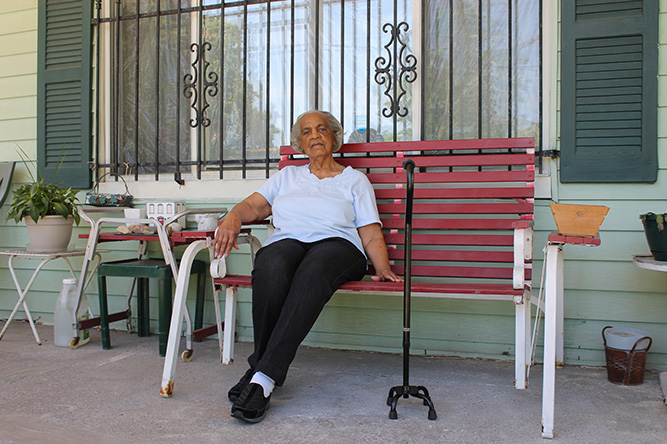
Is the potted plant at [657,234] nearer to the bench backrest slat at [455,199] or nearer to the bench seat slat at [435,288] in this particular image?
the bench backrest slat at [455,199]

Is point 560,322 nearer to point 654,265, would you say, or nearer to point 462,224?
point 654,265

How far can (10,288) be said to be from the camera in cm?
358

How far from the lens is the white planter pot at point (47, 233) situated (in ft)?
9.73

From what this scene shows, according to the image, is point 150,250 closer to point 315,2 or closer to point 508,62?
point 315,2

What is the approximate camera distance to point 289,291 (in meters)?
1.99

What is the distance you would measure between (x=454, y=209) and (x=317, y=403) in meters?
1.03

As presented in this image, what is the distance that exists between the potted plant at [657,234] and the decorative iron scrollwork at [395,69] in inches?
47.4

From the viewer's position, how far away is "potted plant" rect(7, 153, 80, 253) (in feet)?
9.63

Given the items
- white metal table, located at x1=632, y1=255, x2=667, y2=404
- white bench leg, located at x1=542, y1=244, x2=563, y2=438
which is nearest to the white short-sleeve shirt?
white bench leg, located at x1=542, y1=244, x2=563, y2=438

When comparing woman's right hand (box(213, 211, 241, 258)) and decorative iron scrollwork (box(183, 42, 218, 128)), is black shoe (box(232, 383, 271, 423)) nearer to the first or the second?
woman's right hand (box(213, 211, 241, 258))

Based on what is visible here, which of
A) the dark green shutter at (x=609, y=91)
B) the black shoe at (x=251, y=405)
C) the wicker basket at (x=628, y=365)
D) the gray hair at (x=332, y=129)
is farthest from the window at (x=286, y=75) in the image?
the black shoe at (x=251, y=405)

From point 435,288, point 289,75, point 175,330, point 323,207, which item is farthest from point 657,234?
point 289,75

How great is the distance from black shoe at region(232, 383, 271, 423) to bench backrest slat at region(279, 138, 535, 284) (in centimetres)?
83

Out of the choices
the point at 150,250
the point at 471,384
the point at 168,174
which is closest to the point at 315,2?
the point at 168,174
